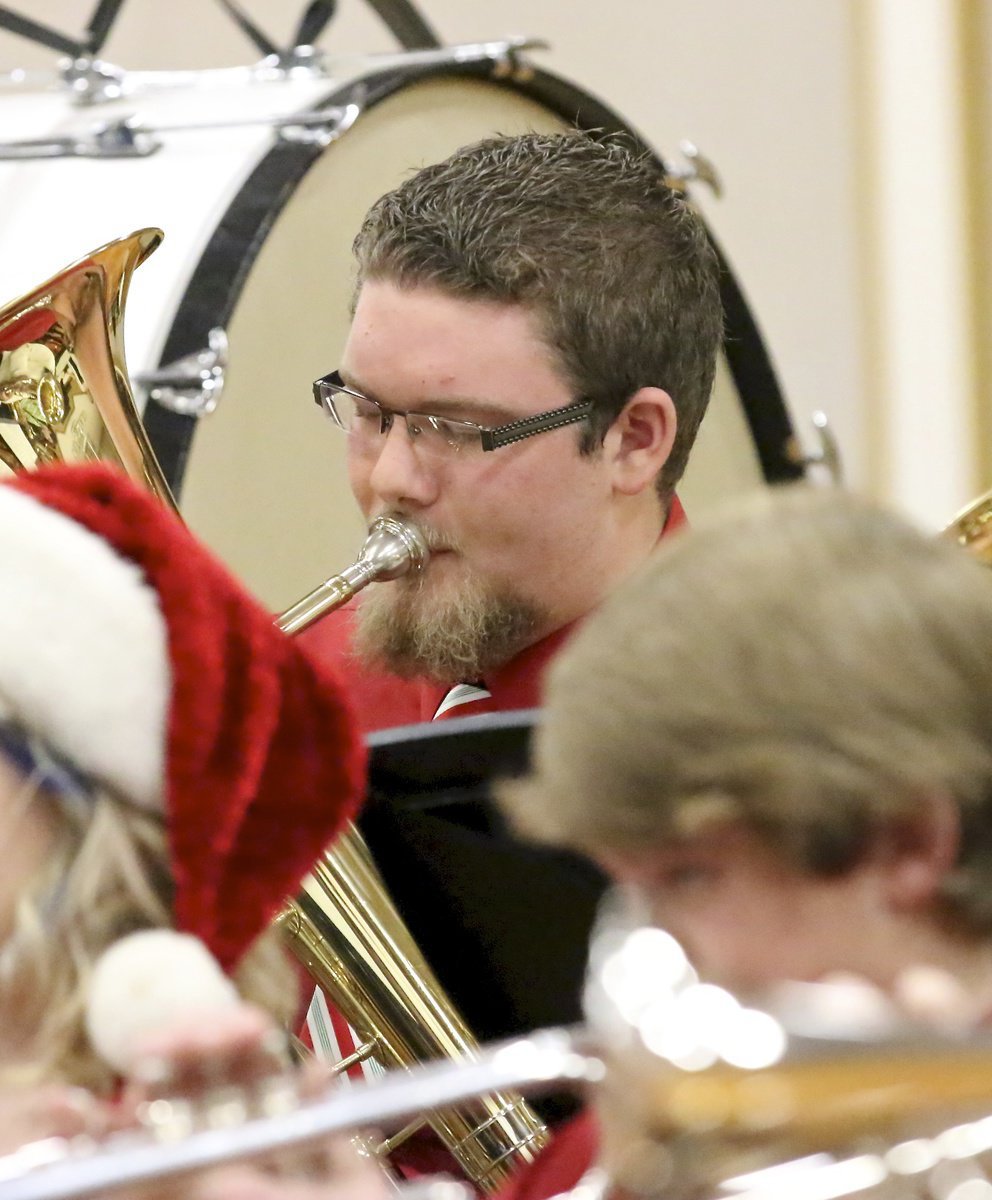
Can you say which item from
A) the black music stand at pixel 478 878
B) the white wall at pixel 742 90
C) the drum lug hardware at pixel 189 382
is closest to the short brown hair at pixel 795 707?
the black music stand at pixel 478 878

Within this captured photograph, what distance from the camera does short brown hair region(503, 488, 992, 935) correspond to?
0.52m

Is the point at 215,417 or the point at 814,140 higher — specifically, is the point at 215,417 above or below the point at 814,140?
below

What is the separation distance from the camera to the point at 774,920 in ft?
1.75

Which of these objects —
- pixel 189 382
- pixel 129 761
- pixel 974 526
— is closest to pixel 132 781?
pixel 129 761

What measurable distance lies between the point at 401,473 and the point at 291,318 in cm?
56

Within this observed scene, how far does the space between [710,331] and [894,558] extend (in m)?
0.86

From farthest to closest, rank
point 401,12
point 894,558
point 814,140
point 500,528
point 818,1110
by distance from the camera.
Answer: point 814,140 < point 401,12 < point 500,528 < point 894,558 < point 818,1110

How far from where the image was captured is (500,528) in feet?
4.21

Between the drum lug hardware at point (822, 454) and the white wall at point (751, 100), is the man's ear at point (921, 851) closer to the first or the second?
the drum lug hardware at point (822, 454)

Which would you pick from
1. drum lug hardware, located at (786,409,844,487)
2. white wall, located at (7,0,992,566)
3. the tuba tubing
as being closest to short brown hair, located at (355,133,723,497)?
drum lug hardware, located at (786,409,844,487)

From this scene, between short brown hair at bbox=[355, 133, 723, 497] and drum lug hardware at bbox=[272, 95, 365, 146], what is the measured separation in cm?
39

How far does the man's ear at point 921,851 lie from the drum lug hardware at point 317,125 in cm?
131

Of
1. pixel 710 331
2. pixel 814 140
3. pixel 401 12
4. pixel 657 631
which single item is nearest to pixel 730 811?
pixel 657 631

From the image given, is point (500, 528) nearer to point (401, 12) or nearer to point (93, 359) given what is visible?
point (93, 359)
